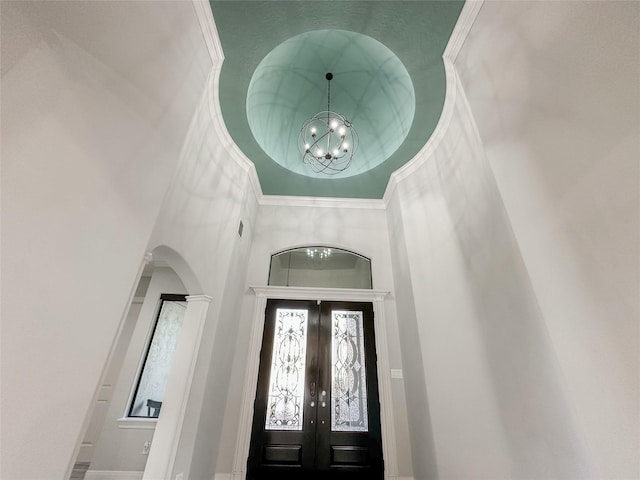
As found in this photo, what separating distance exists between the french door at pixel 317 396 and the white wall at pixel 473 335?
57 cm

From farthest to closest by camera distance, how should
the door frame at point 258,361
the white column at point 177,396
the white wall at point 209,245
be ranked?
1. the door frame at point 258,361
2. the white wall at point 209,245
3. the white column at point 177,396

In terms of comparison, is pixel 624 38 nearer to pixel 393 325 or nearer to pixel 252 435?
pixel 393 325

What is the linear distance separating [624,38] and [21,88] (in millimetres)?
2479

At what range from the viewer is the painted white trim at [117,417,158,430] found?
385 centimetres

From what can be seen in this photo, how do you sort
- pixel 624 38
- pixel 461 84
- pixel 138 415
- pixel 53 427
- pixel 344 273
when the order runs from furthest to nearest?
pixel 344 273
pixel 138 415
pixel 461 84
pixel 624 38
pixel 53 427

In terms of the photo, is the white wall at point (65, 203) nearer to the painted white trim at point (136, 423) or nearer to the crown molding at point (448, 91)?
the crown molding at point (448, 91)

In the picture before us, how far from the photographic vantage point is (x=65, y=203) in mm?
1141

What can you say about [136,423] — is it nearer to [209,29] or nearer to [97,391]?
[97,391]

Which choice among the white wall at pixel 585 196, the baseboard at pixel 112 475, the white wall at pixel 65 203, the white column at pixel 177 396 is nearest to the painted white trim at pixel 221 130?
the white wall at pixel 65 203

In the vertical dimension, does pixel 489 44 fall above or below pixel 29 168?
above

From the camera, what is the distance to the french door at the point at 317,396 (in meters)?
3.29

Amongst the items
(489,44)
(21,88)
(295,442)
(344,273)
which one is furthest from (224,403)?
(489,44)

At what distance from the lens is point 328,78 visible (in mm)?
3564

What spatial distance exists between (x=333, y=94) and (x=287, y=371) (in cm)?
393
